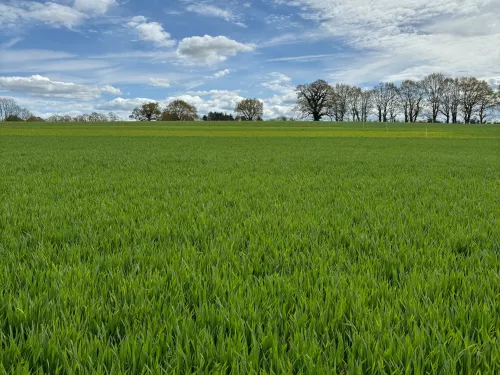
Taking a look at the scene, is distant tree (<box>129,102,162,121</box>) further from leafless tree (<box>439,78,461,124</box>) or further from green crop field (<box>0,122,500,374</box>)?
green crop field (<box>0,122,500,374</box>)

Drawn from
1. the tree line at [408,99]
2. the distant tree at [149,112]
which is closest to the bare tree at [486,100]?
the tree line at [408,99]

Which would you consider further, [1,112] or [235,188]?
[1,112]

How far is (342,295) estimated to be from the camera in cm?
247

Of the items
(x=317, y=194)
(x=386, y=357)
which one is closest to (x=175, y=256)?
(x=386, y=357)

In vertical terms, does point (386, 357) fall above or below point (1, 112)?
below

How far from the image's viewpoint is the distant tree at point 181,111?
12414cm

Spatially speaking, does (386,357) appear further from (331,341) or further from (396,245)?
(396,245)

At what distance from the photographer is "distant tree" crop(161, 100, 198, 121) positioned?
407ft

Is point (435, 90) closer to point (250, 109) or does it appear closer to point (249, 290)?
point (250, 109)

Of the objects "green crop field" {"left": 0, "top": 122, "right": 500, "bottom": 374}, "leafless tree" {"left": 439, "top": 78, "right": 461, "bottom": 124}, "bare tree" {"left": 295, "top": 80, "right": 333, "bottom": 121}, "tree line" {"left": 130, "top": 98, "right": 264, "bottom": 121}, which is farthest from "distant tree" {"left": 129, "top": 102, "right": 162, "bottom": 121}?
"green crop field" {"left": 0, "top": 122, "right": 500, "bottom": 374}

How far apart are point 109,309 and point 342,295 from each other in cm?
158

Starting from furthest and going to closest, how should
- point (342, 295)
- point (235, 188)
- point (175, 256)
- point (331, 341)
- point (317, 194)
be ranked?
point (235, 188)
point (317, 194)
point (175, 256)
point (342, 295)
point (331, 341)

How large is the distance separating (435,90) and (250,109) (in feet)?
183

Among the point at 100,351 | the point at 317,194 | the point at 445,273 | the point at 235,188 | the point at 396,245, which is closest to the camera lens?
the point at 100,351
